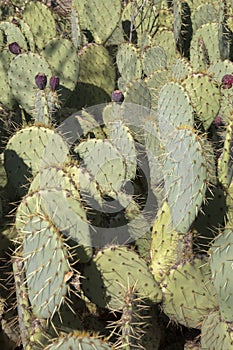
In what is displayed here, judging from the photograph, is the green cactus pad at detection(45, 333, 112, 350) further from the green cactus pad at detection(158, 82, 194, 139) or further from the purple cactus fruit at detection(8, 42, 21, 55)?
the purple cactus fruit at detection(8, 42, 21, 55)

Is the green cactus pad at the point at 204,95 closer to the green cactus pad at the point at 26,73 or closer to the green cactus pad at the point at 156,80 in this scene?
the green cactus pad at the point at 156,80

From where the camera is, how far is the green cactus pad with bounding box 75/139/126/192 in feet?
7.66

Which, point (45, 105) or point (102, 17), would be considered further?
point (102, 17)

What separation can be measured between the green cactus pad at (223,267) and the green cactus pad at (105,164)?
0.69 m

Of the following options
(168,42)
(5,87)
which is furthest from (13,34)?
(168,42)

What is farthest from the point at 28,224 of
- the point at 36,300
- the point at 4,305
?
the point at 4,305

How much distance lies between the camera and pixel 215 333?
6.27 feet

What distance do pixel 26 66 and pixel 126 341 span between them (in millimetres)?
1999

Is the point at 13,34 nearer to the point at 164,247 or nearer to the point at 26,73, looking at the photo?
the point at 26,73

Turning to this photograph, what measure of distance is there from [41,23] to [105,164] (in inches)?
80.2

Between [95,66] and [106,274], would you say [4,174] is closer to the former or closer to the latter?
[106,274]

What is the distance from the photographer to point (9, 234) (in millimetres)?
2281

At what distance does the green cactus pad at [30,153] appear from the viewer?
2.28 metres

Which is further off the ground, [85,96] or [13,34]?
[13,34]
